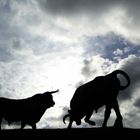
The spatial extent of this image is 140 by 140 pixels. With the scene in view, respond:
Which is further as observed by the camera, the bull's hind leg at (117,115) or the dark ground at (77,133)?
the bull's hind leg at (117,115)

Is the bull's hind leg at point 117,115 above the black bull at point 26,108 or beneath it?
beneath

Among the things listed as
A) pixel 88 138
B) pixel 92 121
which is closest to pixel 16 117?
pixel 92 121

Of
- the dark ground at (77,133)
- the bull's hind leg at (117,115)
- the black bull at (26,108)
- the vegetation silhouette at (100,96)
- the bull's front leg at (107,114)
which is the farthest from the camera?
the black bull at (26,108)

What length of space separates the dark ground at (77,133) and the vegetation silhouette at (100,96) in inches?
68.4

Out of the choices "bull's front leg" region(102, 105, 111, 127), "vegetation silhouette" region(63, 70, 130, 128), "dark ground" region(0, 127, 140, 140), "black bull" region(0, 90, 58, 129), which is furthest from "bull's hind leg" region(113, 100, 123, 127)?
"black bull" region(0, 90, 58, 129)

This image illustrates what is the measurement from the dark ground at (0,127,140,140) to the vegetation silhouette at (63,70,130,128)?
5.70 feet

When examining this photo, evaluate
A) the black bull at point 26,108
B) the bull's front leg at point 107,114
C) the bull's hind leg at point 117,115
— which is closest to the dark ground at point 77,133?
the bull's hind leg at point 117,115

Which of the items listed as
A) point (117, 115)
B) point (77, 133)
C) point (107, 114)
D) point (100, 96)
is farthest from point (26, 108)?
point (77, 133)

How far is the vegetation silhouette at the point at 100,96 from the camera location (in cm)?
1580

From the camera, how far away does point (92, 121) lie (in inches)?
658

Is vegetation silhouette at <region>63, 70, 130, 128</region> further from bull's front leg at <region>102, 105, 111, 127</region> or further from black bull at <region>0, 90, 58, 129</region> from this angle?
black bull at <region>0, 90, 58, 129</region>

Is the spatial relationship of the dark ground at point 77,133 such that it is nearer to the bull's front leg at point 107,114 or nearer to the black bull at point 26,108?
the bull's front leg at point 107,114

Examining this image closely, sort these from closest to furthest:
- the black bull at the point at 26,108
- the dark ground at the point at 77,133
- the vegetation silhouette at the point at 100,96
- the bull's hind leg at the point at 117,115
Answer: the dark ground at the point at 77,133
the bull's hind leg at the point at 117,115
the vegetation silhouette at the point at 100,96
the black bull at the point at 26,108

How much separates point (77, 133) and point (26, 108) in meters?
7.39
